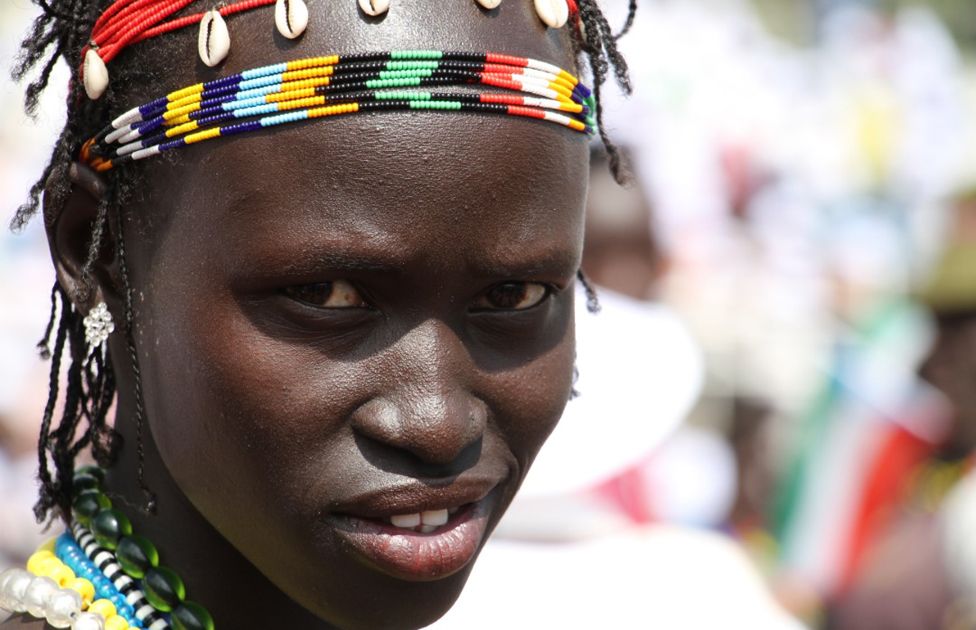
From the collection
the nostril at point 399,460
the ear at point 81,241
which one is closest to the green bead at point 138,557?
the ear at point 81,241

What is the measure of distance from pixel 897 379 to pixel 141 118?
615 cm

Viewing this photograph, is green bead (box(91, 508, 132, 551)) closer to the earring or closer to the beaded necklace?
the beaded necklace

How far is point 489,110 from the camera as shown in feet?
5.88

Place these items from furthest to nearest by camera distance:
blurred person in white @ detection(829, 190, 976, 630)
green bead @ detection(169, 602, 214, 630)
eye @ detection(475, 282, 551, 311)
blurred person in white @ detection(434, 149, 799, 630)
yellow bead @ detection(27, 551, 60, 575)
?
blurred person in white @ detection(829, 190, 976, 630) → blurred person in white @ detection(434, 149, 799, 630) → yellow bead @ detection(27, 551, 60, 575) → green bead @ detection(169, 602, 214, 630) → eye @ detection(475, 282, 551, 311)

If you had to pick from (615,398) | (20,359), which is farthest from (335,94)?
(20,359)

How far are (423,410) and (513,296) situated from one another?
25 centimetres

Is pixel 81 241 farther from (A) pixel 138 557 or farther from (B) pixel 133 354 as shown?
(A) pixel 138 557

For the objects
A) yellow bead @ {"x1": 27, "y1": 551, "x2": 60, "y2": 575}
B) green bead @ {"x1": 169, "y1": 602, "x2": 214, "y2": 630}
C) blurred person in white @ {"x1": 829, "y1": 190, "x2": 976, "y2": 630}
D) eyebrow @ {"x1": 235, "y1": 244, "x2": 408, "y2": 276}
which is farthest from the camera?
blurred person in white @ {"x1": 829, "y1": 190, "x2": 976, "y2": 630}

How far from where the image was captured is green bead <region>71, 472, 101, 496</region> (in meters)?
2.16

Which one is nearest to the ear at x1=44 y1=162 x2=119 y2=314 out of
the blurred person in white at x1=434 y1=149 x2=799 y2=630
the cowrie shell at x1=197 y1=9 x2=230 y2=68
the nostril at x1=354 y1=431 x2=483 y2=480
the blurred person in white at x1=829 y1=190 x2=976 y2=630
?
the cowrie shell at x1=197 y1=9 x2=230 y2=68

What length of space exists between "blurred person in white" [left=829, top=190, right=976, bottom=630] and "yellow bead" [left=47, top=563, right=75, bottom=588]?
4.23m

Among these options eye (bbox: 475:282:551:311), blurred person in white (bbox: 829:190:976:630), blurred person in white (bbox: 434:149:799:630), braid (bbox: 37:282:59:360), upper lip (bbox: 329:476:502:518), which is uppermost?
eye (bbox: 475:282:551:311)

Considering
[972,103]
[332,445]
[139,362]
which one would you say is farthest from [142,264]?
[972,103]

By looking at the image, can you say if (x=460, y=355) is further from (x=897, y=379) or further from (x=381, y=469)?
→ (x=897, y=379)
